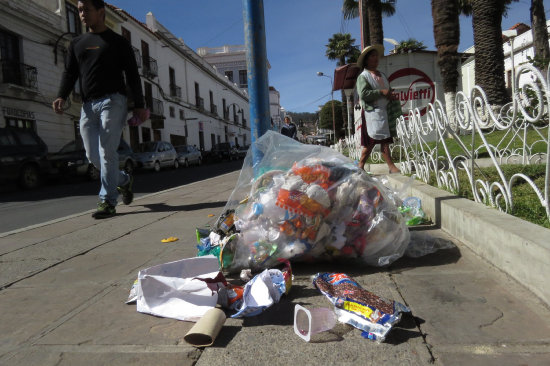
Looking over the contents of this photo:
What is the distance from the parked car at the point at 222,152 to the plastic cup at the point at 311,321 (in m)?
29.5

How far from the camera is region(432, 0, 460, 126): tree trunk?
1160 centimetres

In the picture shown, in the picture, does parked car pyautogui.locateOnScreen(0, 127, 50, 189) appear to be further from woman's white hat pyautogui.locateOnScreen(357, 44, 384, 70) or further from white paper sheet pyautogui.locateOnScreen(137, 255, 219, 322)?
white paper sheet pyautogui.locateOnScreen(137, 255, 219, 322)

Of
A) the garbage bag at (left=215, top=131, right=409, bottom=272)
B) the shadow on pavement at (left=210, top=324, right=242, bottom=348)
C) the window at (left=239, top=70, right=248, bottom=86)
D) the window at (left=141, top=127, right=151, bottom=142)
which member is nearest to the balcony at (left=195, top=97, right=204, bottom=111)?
the window at (left=141, top=127, right=151, bottom=142)

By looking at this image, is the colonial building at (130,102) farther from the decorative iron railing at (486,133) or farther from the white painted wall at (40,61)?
the decorative iron railing at (486,133)

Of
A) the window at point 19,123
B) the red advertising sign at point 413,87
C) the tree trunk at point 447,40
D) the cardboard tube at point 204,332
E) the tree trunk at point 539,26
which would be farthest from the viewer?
the window at point 19,123

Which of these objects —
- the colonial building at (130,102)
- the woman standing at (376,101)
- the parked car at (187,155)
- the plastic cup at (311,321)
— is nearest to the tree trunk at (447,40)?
the woman standing at (376,101)

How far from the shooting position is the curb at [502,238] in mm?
1657

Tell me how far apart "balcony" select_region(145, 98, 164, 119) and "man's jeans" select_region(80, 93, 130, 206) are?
22.9 m

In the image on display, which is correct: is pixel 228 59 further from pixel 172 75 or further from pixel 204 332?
pixel 204 332

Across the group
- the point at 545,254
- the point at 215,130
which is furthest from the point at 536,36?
the point at 215,130

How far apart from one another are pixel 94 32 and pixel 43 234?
2109 mm

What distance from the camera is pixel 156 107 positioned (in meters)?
26.9

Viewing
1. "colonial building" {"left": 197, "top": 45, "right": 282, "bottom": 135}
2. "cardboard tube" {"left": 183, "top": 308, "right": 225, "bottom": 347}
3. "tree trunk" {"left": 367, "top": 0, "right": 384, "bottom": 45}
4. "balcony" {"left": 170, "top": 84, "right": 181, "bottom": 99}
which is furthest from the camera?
"colonial building" {"left": 197, "top": 45, "right": 282, "bottom": 135}

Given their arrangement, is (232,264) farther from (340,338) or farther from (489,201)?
(489,201)
